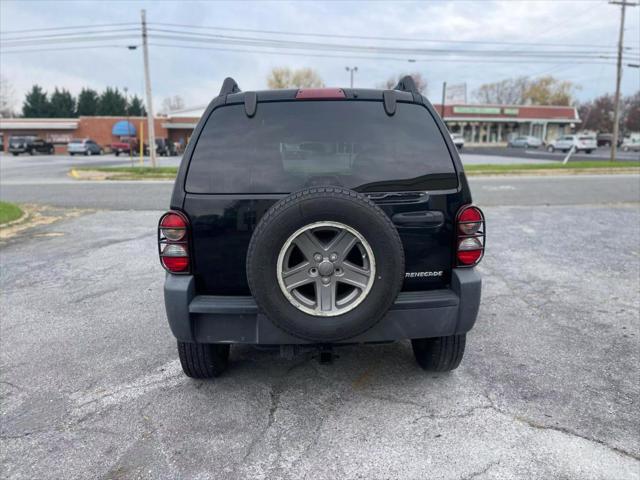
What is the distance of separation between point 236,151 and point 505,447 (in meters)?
2.32

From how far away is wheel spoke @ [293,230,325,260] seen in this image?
8.14 feet

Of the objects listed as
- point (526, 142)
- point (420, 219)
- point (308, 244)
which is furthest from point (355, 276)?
point (526, 142)

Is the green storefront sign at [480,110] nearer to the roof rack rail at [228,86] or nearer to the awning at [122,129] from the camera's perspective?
the awning at [122,129]

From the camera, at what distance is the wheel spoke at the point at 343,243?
97.7 inches

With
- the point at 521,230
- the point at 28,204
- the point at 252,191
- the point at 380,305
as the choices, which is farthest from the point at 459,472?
the point at 28,204

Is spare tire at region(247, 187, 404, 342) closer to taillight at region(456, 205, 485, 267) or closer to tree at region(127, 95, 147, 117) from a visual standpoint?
taillight at region(456, 205, 485, 267)

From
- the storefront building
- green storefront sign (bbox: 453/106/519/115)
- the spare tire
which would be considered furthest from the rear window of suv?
green storefront sign (bbox: 453/106/519/115)

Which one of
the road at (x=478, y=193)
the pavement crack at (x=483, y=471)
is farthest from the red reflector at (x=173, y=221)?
the road at (x=478, y=193)

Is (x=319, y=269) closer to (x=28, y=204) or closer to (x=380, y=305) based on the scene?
(x=380, y=305)

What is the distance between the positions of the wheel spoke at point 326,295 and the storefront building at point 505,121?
2557 inches

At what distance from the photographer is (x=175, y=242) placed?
9.11ft

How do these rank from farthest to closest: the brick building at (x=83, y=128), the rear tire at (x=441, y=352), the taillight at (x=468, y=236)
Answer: the brick building at (x=83, y=128) < the rear tire at (x=441, y=352) < the taillight at (x=468, y=236)

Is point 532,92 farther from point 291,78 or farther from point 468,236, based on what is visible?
point 468,236

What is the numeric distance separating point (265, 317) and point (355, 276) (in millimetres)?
586
